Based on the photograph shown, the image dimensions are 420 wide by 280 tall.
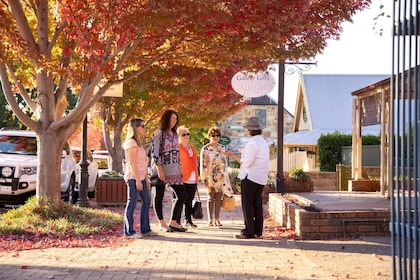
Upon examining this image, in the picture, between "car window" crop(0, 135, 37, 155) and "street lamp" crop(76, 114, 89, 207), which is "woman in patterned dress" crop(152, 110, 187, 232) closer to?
"street lamp" crop(76, 114, 89, 207)

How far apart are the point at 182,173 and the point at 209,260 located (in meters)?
4.01

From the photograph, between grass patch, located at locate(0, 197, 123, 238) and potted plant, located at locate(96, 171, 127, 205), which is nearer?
grass patch, located at locate(0, 197, 123, 238)

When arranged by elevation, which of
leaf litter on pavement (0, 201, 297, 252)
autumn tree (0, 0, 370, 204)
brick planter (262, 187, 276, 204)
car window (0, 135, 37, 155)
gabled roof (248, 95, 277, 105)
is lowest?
leaf litter on pavement (0, 201, 297, 252)

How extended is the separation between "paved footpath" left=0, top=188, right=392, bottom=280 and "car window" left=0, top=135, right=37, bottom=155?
307 inches

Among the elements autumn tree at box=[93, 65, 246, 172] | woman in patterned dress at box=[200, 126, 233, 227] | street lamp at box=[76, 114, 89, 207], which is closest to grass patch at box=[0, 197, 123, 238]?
woman in patterned dress at box=[200, 126, 233, 227]

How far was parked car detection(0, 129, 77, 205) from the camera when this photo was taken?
1727cm

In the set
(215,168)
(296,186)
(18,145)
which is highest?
(18,145)

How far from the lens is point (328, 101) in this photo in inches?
1460

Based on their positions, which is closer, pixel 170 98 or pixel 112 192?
pixel 112 192

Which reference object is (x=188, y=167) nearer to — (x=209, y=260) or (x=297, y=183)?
(x=209, y=260)

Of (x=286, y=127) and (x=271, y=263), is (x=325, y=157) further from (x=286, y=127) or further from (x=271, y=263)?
(x=286, y=127)

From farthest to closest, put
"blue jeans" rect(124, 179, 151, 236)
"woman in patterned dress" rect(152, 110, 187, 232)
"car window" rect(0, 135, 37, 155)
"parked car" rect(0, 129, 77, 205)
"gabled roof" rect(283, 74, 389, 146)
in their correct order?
1. "gabled roof" rect(283, 74, 389, 146)
2. "car window" rect(0, 135, 37, 155)
3. "parked car" rect(0, 129, 77, 205)
4. "woman in patterned dress" rect(152, 110, 187, 232)
5. "blue jeans" rect(124, 179, 151, 236)

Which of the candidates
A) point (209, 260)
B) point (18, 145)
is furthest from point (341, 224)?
point (18, 145)

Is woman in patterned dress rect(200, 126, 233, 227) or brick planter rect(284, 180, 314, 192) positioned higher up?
woman in patterned dress rect(200, 126, 233, 227)
